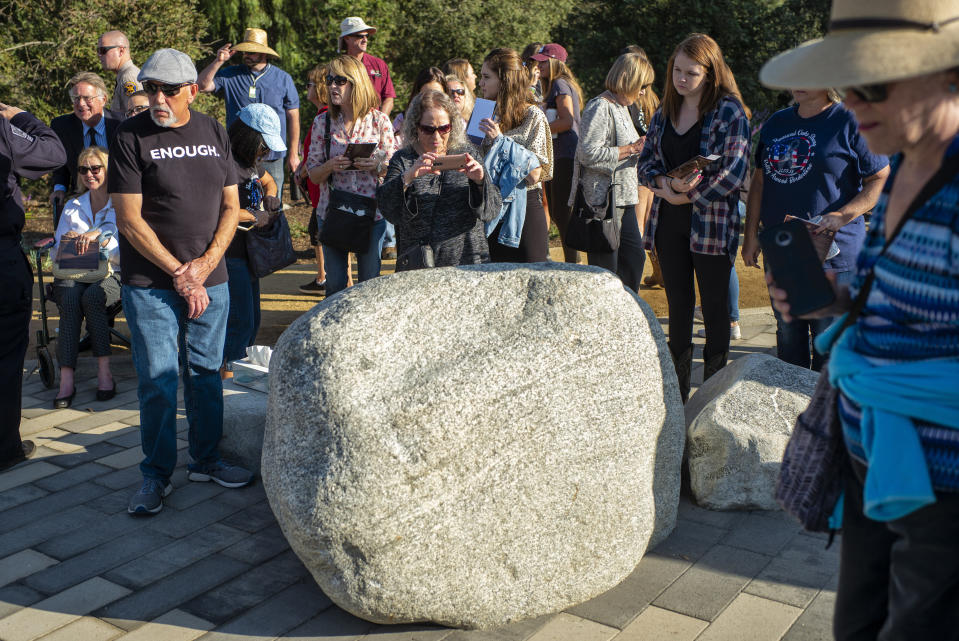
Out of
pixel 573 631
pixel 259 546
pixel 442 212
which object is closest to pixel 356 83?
pixel 442 212

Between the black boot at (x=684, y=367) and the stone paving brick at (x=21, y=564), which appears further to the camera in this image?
the black boot at (x=684, y=367)

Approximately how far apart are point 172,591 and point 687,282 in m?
3.12

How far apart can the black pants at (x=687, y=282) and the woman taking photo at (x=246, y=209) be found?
2.43m

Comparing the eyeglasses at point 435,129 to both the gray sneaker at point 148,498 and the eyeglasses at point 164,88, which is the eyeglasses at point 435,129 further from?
the gray sneaker at point 148,498

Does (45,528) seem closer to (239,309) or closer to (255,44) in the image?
(239,309)

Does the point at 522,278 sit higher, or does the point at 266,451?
the point at 522,278

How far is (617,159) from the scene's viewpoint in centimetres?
596

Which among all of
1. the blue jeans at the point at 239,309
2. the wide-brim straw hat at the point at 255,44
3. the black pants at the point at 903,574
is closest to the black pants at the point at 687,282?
the blue jeans at the point at 239,309

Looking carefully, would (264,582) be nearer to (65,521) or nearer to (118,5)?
(65,521)

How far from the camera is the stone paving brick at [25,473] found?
15.4 feet

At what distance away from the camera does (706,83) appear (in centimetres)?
504

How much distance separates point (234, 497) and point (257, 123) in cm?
247

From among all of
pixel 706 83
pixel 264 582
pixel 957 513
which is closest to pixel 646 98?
pixel 706 83

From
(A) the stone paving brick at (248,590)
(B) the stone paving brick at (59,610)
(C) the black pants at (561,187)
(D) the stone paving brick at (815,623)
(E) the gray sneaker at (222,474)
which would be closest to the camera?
(D) the stone paving brick at (815,623)
